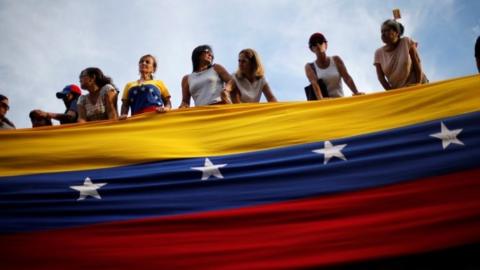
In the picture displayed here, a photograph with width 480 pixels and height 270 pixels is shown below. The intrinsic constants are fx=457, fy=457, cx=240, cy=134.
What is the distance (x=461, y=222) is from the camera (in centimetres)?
286

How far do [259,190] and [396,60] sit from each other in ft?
7.28

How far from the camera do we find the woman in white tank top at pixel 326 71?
4645mm

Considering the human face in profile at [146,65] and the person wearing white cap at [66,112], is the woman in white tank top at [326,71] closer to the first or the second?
the human face in profile at [146,65]

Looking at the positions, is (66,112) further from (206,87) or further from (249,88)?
(249,88)

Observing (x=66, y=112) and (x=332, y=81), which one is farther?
(x=66, y=112)

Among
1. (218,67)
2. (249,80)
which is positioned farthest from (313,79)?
(218,67)

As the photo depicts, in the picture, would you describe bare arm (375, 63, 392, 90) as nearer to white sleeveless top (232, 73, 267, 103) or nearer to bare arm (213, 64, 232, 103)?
white sleeveless top (232, 73, 267, 103)

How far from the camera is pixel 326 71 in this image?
469 centimetres

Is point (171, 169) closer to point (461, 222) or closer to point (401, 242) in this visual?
point (401, 242)

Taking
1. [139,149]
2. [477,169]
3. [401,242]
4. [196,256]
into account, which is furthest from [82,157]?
[477,169]

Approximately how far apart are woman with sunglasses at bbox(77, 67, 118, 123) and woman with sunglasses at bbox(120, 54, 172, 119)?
0.12 metres

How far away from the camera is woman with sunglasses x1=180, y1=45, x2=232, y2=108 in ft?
14.7

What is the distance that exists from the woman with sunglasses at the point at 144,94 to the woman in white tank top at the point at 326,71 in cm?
150

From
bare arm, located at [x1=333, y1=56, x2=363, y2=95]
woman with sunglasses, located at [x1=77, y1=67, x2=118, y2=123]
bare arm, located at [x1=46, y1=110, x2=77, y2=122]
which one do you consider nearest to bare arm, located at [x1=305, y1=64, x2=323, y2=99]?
bare arm, located at [x1=333, y1=56, x2=363, y2=95]
